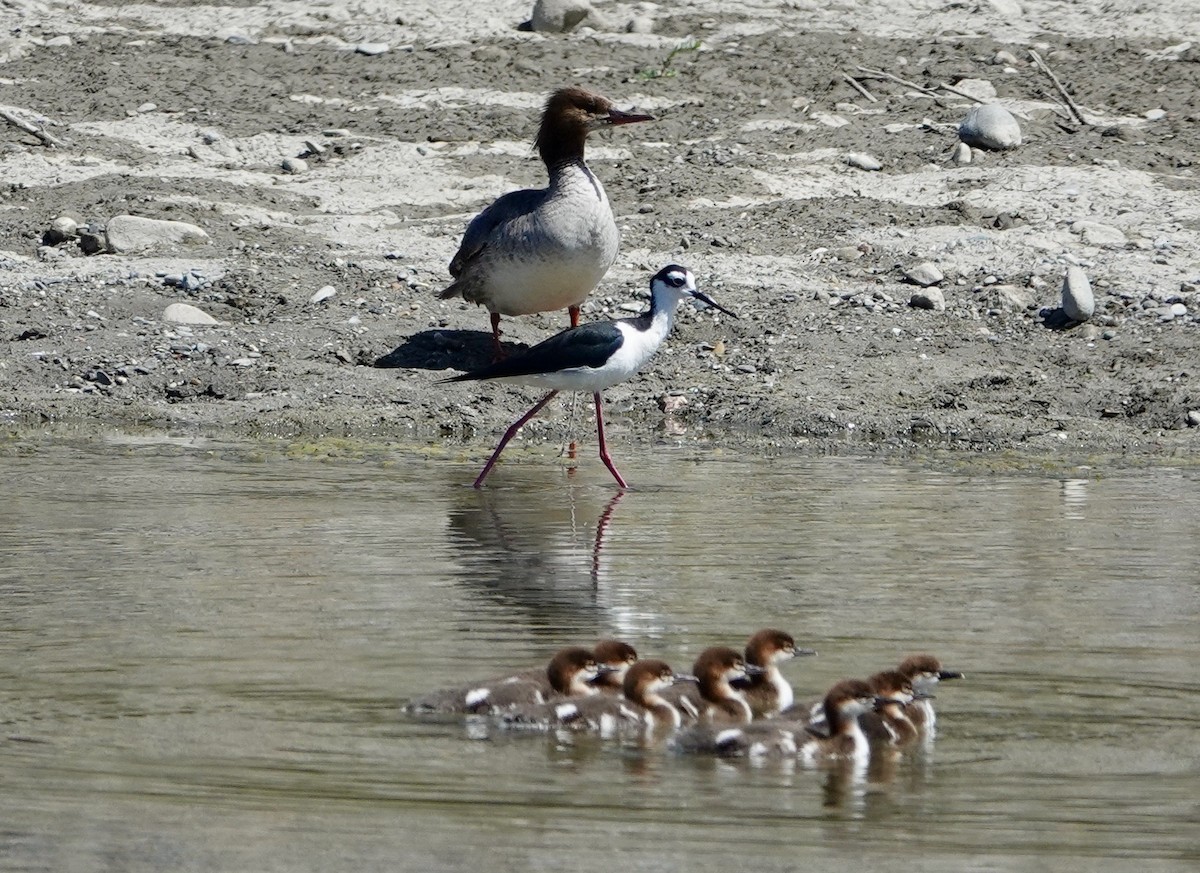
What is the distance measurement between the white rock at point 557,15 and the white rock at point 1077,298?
286 inches

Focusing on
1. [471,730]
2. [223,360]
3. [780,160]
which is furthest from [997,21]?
[471,730]

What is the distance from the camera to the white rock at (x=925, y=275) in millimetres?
15641

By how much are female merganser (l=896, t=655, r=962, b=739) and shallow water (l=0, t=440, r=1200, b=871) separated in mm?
92

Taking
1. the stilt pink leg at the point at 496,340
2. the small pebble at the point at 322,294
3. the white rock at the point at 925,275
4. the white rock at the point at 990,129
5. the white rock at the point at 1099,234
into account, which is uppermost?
the white rock at the point at 990,129

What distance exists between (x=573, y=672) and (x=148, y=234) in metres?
10.2

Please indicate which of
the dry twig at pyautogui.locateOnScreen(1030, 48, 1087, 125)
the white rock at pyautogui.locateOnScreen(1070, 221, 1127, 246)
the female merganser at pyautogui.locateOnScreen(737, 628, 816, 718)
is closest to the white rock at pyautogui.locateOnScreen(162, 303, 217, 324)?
the white rock at pyautogui.locateOnScreen(1070, 221, 1127, 246)

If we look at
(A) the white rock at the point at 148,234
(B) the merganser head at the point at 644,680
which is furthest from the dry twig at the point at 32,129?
(B) the merganser head at the point at 644,680

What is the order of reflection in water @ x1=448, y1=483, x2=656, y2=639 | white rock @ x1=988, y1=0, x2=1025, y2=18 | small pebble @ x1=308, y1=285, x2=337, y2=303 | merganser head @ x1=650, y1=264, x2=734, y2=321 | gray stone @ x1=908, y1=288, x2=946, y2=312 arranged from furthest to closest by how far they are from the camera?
white rock @ x1=988, y1=0, x2=1025, y2=18
small pebble @ x1=308, y1=285, x2=337, y2=303
gray stone @ x1=908, y1=288, x2=946, y2=312
merganser head @ x1=650, y1=264, x2=734, y2=321
reflection in water @ x1=448, y1=483, x2=656, y2=639

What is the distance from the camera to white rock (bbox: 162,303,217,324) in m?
15.3

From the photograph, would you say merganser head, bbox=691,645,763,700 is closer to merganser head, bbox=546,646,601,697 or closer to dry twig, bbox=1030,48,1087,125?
merganser head, bbox=546,646,601,697

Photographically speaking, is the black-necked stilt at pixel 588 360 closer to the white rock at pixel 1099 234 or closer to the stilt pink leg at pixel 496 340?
the stilt pink leg at pixel 496 340

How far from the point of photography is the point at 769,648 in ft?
24.4

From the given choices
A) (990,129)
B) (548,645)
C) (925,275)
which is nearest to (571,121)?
(925,275)

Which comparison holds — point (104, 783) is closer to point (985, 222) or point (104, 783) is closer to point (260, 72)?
point (985, 222)
